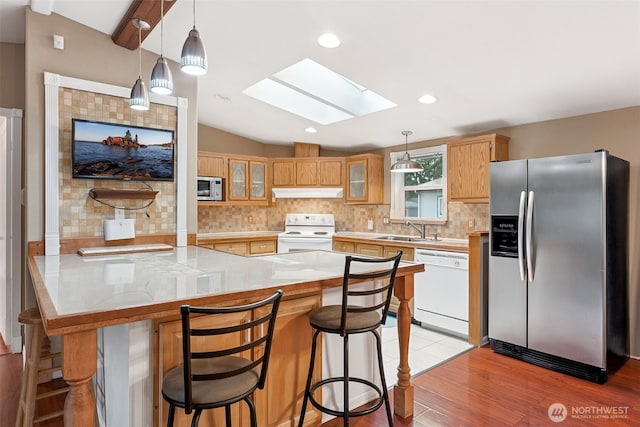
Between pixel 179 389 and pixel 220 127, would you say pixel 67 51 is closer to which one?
pixel 220 127

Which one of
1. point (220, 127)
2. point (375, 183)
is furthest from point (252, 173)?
point (375, 183)

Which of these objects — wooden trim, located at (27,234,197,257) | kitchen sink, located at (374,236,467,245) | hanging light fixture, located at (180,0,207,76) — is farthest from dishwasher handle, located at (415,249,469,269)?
hanging light fixture, located at (180,0,207,76)

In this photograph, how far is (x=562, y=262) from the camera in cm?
292

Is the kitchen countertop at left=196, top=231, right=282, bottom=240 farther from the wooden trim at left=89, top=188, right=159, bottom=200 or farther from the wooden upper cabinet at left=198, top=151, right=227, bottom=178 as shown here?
the wooden trim at left=89, top=188, right=159, bottom=200

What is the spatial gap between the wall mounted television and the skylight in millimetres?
1251

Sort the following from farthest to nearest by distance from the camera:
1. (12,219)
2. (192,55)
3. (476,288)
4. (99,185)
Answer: (476,288) < (12,219) < (99,185) < (192,55)

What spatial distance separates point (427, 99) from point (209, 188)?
3.01 m

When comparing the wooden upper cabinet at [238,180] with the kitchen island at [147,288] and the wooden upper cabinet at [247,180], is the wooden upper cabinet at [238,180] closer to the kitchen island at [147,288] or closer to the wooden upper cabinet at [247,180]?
the wooden upper cabinet at [247,180]

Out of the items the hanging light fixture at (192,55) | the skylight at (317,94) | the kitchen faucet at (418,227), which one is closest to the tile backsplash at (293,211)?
the kitchen faucet at (418,227)

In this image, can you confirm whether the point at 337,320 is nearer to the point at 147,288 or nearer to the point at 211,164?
the point at 147,288

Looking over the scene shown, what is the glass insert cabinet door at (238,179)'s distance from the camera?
17.3ft

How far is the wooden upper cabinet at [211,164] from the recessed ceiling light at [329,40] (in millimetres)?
2669

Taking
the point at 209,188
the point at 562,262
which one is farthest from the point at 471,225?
the point at 209,188

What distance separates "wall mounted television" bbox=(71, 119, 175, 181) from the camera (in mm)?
3014
